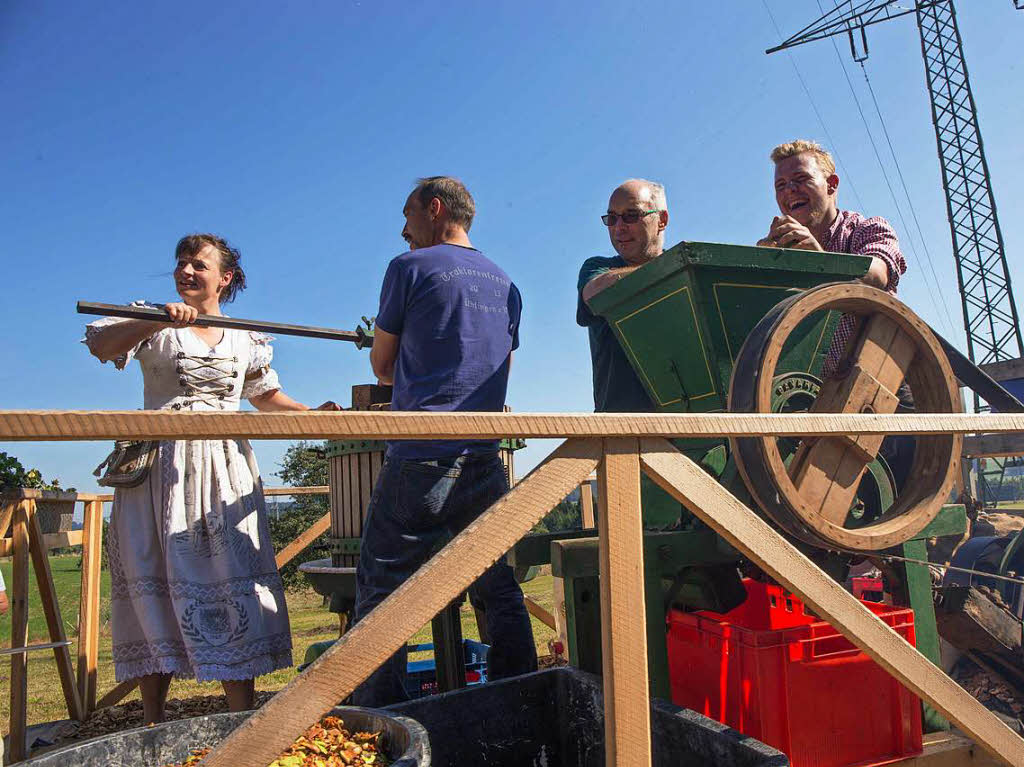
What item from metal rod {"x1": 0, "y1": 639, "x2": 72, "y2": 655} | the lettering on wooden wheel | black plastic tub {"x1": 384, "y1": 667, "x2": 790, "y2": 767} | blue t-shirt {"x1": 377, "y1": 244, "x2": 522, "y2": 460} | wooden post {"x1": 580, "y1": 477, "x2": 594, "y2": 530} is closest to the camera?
black plastic tub {"x1": 384, "y1": 667, "x2": 790, "y2": 767}

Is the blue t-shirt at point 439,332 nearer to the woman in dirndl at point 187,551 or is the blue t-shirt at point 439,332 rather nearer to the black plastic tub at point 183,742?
the woman in dirndl at point 187,551

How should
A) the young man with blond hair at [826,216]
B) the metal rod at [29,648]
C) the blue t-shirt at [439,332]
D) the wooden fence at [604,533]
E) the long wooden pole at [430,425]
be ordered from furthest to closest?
the metal rod at [29,648] → the young man with blond hair at [826,216] → the blue t-shirt at [439,332] → the wooden fence at [604,533] → the long wooden pole at [430,425]

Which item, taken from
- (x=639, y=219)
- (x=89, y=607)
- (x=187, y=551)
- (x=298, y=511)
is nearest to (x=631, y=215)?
(x=639, y=219)

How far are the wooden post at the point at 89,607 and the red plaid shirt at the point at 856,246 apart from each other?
4.74m

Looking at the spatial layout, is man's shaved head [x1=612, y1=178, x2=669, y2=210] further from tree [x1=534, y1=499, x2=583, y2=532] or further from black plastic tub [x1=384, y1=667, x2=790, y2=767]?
tree [x1=534, y1=499, x2=583, y2=532]

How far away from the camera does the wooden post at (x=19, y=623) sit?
389 cm

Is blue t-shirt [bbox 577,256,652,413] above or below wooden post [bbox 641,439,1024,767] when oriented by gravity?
above

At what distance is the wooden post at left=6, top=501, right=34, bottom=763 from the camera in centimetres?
389

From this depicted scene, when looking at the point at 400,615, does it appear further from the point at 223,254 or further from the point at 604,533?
the point at 223,254

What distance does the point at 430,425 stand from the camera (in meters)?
1.48

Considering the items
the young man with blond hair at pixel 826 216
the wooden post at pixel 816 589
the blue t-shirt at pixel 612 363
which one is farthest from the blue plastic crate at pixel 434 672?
the young man with blond hair at pixel 826 216

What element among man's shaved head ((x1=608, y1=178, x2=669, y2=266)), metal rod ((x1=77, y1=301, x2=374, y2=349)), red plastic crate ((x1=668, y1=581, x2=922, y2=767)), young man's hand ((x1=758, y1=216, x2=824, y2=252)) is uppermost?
man's shaved head ((x1=608, y1=178, x2=669, y2=266))

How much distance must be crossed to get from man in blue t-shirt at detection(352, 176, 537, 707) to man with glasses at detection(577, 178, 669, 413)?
50 cm

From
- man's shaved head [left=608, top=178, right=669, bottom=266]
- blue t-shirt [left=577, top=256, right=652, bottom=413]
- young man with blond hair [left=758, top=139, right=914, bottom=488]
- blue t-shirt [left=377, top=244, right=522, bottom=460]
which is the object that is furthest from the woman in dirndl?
young man with blond hair [left=758, top=139, right=914, bottom=488]
